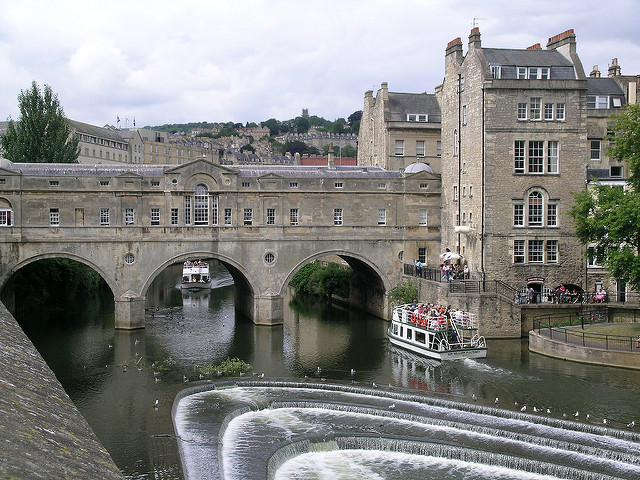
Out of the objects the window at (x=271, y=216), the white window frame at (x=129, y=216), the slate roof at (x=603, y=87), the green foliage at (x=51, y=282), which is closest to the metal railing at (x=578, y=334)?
A: the window at (x=271, y=216)

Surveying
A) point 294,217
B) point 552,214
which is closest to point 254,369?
point 294,217

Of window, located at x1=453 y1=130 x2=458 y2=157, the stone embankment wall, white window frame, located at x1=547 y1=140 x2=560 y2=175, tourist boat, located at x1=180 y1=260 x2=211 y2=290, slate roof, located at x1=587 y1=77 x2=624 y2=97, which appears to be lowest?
tourist boat, located at x1=180 y1=260 x2=211 y2=290

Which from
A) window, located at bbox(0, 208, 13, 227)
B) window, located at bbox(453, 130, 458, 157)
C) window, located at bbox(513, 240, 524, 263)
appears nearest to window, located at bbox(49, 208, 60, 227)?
window, located at bbox(0, 208, 13, 227)

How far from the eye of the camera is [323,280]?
60.0 m

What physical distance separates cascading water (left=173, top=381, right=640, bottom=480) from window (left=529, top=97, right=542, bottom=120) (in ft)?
70.3

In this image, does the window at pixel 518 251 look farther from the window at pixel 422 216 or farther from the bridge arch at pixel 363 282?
the bridge arch at pixel 363 282

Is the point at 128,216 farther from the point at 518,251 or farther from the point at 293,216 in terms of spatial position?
the point at 518,251

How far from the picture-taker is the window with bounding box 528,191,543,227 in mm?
43250

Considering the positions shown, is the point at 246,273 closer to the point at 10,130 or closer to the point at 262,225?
the point at 262,225

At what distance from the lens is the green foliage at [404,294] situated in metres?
44.5

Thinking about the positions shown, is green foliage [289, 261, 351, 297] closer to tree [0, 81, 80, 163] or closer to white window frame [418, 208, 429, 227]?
white window frame [418, 208, 429, 227]

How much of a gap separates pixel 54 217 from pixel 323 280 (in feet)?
78.2

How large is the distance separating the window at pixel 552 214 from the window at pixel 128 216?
2539 centimetres

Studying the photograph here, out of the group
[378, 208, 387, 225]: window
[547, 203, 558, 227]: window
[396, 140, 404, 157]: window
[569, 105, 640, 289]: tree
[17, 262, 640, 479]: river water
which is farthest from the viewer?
[396, 140, 404, 157]: window
